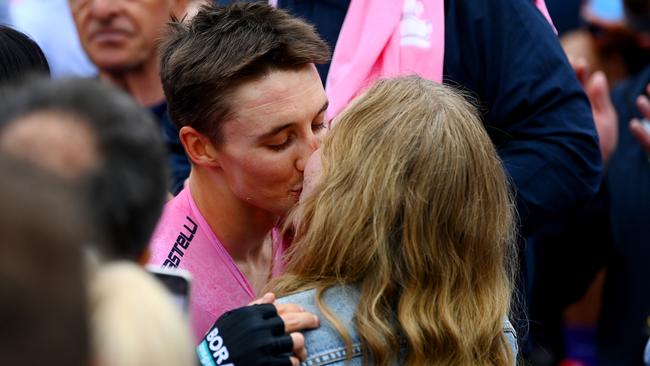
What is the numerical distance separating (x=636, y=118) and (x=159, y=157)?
126 inches

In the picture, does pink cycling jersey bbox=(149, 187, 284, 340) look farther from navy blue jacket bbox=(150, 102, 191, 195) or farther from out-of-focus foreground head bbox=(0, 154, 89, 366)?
out-of-focus foreground head bbox=(0, 154, 89, 366)

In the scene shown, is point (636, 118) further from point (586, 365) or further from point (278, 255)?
point (278, 255)

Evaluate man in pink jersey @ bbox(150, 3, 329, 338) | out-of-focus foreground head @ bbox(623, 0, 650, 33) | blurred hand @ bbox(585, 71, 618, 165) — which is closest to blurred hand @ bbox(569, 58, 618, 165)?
blurred hand @ bbox(585, 71, 618, 165)

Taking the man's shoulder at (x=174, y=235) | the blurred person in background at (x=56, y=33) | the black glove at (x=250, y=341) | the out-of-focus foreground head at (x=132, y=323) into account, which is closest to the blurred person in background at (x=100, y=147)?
the out-of-focus foreground head at (x=132, y=323)

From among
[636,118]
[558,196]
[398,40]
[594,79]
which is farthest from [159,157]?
[636,118]

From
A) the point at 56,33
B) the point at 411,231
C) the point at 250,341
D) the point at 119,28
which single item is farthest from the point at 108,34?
the point at 250,341

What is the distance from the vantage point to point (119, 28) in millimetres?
4051

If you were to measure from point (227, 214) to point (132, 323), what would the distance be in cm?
144

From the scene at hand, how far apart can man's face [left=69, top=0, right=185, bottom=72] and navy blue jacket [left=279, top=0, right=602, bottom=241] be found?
1230 millimetres

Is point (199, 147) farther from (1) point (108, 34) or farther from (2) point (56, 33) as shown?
(2) point (56, 33)

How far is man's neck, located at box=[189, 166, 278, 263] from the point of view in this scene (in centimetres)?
258

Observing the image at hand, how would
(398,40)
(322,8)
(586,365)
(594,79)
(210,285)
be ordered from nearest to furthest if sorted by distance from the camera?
(210,285) < (398,40) < (322,8) < (594,79) < (586,365)

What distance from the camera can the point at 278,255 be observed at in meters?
2.59

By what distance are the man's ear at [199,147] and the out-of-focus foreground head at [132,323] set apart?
1341 mm
